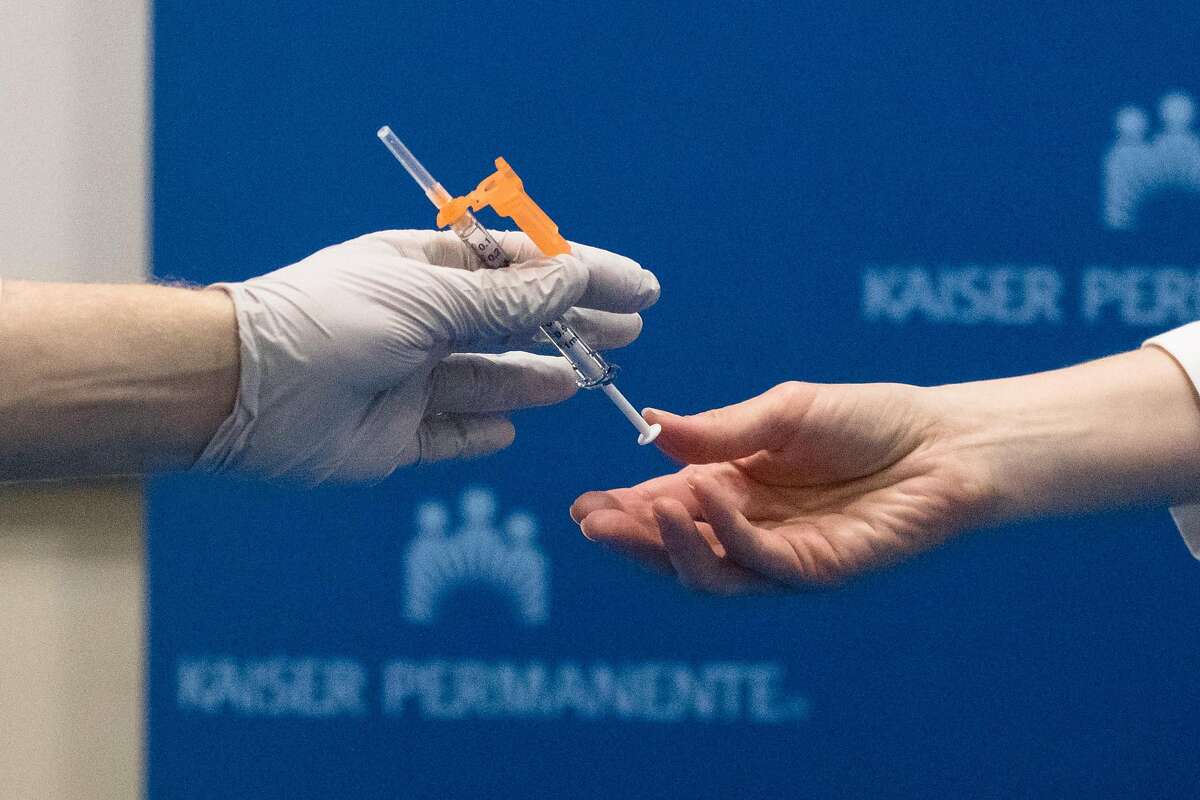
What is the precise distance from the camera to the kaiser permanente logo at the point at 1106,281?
4.31 ft

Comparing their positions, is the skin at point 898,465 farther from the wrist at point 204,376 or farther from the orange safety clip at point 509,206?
the wrist at point 204,376

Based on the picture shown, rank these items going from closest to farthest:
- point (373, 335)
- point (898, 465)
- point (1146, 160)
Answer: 1. point (373, 335)
2. point (898, 465)
3. point (1146, 160)

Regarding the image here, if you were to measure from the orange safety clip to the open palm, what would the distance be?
16 centimetres

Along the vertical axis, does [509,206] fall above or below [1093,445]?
above

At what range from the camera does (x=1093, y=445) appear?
38.4 inches

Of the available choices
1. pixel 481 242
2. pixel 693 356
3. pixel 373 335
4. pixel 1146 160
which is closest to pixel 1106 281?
pixel 1146 160

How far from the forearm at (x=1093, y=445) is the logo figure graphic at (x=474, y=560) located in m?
0.57

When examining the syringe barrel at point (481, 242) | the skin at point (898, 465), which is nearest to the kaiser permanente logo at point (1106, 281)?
the skin at point (898, 465)

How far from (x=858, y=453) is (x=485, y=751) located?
27.3 inches

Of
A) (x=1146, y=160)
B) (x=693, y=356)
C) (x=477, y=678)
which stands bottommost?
(x=477, y=678)

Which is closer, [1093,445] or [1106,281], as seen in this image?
[1093,445]

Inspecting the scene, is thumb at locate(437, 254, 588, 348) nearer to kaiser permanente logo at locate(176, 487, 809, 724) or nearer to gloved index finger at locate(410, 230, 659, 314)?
gloved index finger at locate(410, 230, 659, 314)

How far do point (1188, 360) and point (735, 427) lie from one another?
434 millimetres

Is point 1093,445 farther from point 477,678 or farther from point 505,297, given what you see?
point 477,678
